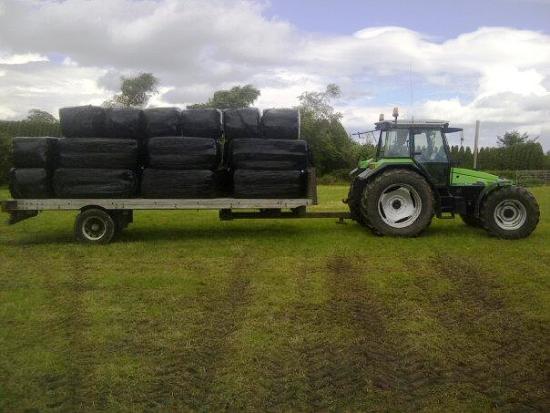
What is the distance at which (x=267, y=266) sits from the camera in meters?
7.88

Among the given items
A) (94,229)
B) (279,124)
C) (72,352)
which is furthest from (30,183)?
(72,352)

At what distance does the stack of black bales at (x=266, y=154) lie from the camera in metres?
9.37

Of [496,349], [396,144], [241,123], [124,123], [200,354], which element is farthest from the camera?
[396,144]

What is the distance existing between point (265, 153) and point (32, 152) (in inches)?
140

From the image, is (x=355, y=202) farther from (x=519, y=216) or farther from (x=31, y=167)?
(x=31, y=167)

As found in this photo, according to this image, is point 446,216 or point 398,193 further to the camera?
point 446,216

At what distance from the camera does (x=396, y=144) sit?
10539 mm

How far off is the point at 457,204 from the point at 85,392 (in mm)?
7775

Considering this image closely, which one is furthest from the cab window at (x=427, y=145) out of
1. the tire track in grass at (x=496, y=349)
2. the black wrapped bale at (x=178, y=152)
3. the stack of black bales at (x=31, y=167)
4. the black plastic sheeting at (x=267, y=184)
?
the stack of black bales at (x=31, y=167)

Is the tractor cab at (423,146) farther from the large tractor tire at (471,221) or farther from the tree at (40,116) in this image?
the tree at (40,116)

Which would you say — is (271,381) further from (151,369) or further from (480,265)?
→ (480,265)

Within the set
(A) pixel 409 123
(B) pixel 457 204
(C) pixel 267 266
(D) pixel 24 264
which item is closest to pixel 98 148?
(D) pixel 24 264

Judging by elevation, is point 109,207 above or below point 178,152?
below

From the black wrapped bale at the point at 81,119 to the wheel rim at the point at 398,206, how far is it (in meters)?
4.81
